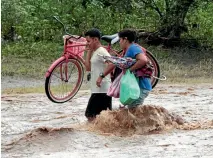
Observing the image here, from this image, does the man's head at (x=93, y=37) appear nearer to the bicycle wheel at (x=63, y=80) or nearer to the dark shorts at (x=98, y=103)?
the dark shorts at (x=98, y=103)

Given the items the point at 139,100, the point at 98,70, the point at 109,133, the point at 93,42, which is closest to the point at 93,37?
the point at 93,42

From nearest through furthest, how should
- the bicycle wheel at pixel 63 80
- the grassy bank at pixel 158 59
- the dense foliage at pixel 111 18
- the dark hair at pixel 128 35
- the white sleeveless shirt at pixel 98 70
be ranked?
the dark hair at pixel 128 35 < the white sleeveless shirt at pixel 98 70 < the bicycle wheel at pixel 63 80 < the grassy bank at pixel 158 59 < the dense foliage at pixel 111 18

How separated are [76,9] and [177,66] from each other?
4.31 m

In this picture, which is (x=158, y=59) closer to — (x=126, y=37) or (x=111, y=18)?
(x=111, y=18)

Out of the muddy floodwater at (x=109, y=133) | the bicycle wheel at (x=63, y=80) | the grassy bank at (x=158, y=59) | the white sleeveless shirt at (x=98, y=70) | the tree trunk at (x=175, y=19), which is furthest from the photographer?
the tree trunk at (x=175, y=19)

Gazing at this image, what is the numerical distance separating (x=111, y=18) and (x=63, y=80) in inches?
346

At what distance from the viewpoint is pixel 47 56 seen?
1612 cm

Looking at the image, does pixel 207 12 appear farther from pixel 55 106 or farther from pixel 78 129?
pixel 78 129

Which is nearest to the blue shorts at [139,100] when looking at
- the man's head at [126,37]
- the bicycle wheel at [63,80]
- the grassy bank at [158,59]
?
the man's head at [126,37]

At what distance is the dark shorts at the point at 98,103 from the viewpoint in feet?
26.0

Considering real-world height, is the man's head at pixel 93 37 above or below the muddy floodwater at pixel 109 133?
above

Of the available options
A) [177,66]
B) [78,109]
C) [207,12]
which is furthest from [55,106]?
[207,12]

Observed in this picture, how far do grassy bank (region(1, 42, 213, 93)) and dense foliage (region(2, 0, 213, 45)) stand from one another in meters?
0.66

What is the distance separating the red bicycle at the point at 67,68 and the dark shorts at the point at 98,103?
1343 millimetres
